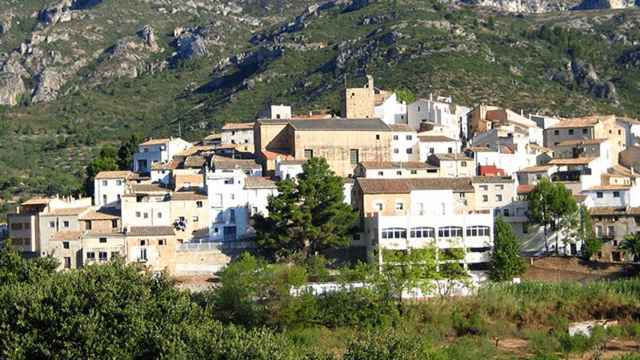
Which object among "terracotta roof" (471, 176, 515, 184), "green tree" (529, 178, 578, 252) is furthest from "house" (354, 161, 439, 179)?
"green tree" (529, 178, 578, 252)

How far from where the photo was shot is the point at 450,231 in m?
62.4

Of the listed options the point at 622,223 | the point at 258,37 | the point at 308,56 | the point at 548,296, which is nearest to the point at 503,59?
the point at 308,56

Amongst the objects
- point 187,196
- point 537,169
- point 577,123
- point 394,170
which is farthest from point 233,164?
point 577,123

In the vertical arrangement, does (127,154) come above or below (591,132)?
below

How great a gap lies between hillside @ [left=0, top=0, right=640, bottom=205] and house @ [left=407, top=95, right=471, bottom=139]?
51.1 ft

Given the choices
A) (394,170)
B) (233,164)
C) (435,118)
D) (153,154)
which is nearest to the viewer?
(394,170)

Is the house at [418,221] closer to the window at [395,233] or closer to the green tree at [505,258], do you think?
the window at [395,233]

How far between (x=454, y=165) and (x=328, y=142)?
8.13 metres

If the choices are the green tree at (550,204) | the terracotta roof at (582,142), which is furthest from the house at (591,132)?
the green tree at (550,204)

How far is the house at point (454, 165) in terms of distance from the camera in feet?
236

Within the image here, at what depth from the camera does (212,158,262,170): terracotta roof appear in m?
69.6

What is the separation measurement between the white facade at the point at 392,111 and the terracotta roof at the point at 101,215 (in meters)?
22.4

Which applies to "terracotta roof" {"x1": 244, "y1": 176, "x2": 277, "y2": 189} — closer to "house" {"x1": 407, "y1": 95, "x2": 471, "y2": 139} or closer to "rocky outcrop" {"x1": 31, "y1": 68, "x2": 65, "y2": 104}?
"house" {"x1": 407, "y1": 95, "x2": 471, "y2": 139}

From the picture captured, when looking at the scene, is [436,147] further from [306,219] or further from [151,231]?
[151,231]
